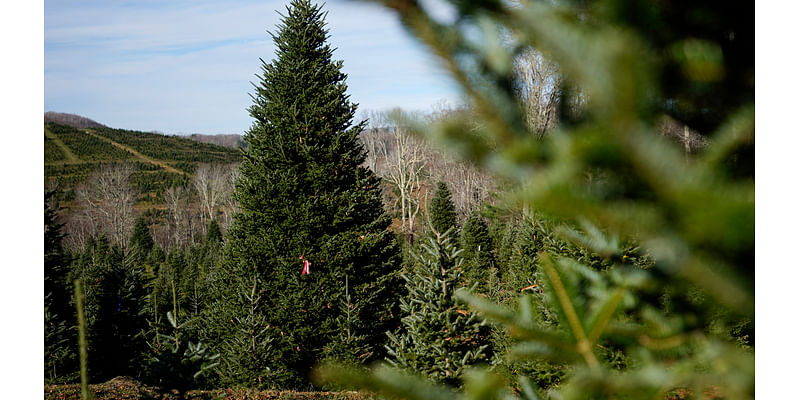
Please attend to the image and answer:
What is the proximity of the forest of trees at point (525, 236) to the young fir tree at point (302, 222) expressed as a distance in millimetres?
45

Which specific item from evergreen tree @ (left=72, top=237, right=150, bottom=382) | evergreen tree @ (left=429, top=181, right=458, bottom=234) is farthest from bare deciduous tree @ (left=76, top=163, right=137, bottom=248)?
evergreen tree @ (left=72, top=237, right=150, bottom=382)

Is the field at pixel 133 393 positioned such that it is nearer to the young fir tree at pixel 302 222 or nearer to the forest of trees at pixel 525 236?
the forest of trees at pixel 525 236

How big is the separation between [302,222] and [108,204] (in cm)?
3490

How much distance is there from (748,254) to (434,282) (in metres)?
4.80

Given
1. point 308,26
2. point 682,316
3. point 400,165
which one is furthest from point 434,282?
point 400,165

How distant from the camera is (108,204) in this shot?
3684 cm

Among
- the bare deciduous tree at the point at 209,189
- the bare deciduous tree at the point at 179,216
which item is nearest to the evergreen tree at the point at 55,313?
the bare deciduous tree at the point at 179,216

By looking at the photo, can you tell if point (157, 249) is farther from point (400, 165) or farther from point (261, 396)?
point (261, 396)

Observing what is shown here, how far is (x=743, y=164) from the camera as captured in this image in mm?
749

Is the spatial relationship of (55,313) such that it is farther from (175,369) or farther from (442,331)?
(442,331)

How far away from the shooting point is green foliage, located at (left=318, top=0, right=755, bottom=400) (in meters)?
0.43

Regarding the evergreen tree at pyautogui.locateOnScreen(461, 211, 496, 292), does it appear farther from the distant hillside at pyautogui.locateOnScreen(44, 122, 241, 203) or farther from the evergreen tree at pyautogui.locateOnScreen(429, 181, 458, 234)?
the distant hillside at pyautogui.locateOnScreen(44, 122, 241, 203)

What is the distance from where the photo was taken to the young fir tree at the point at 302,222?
8.91 meters

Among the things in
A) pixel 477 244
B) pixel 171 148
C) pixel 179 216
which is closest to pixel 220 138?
pixel 171 148
